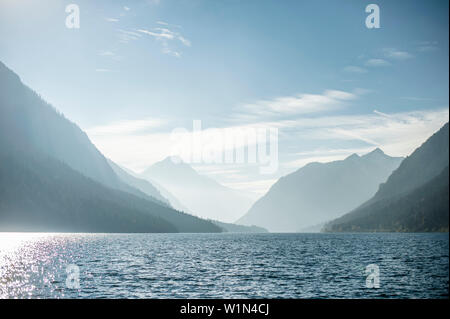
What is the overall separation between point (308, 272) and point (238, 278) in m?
20.8

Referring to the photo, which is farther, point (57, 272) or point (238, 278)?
point (57, 272)

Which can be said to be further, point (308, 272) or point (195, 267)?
point (195, 267)

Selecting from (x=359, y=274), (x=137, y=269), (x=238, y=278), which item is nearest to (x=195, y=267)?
(x=137, y=269)

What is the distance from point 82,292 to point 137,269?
32919mm
